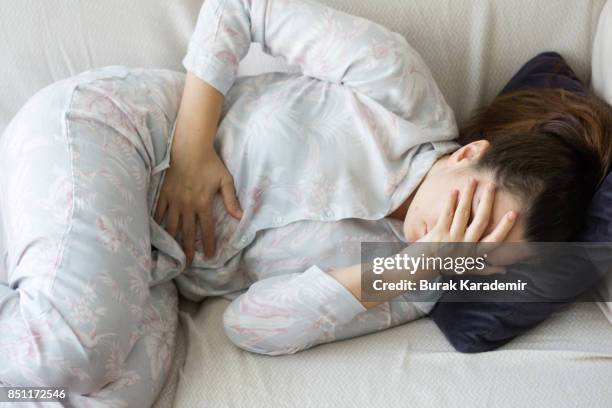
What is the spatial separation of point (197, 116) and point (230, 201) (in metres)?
0.16

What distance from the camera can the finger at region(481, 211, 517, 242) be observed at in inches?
38.4

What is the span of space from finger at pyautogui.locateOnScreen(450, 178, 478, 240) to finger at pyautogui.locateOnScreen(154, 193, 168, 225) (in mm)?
489

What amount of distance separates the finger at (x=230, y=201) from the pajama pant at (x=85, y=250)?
0.11 meters

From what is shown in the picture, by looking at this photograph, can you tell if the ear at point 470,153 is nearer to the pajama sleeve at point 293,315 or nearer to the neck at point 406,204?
the neck at point 406,204

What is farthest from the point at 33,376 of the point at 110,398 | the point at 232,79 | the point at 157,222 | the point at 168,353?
the point at 232,79

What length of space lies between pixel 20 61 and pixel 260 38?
1.55ft

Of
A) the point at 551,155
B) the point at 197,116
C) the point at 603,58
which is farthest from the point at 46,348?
the point at 603,58

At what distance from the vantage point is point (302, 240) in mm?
1089

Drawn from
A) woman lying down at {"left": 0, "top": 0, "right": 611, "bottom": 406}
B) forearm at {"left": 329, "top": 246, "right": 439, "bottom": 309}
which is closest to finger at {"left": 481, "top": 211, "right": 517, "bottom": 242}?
woman lying down at {"left": 0, "top": 0, "right": 611, "bottom": 406}

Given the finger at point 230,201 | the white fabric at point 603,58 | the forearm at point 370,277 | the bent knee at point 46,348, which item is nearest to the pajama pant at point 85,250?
the bent knee at point 46,348

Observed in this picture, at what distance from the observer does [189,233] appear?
1.12 metres

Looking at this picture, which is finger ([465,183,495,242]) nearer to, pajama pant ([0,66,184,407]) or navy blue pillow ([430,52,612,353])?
navy blue pillow ([430,52,612,353])

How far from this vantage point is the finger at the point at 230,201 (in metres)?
1.12

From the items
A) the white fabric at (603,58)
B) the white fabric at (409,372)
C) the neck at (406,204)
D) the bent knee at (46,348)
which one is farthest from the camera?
the white fabric at (603,58)
